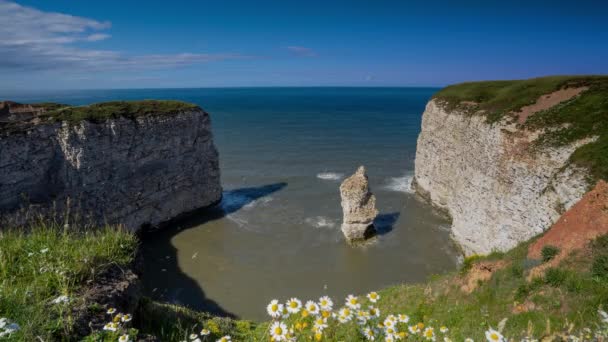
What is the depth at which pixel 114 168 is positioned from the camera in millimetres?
28453

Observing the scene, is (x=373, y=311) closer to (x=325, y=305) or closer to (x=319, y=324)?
(x=325, y=305)

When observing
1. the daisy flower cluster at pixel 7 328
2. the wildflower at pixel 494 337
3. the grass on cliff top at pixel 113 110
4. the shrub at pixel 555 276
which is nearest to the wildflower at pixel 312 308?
the wildflower at pixel 494 337

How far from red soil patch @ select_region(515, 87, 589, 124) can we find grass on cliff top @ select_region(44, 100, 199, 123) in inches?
1184

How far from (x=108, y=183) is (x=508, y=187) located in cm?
3069

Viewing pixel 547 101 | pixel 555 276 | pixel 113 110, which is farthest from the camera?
pixel 113 110

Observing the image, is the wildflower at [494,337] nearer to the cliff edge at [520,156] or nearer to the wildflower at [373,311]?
the wildflower at [373,311]

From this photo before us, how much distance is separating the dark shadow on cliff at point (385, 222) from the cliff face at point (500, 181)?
577 centimetres

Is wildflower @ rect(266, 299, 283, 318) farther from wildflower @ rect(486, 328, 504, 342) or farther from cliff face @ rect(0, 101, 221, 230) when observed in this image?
cliff face @ rect(0, 101, 221, 230)

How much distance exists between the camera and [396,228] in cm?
3269

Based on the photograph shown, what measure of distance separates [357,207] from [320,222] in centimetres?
627

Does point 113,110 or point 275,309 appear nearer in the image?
point 275,309

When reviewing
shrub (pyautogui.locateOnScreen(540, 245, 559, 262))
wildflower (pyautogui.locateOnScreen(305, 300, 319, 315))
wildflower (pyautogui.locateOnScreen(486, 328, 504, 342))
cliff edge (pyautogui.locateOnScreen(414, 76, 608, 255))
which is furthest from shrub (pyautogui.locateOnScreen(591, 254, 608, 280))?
wildflower (pyautogui.locateOnScreen(305, 300, 319, 315))

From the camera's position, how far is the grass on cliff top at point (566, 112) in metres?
18.3

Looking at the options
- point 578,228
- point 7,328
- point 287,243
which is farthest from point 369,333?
point 287,243
